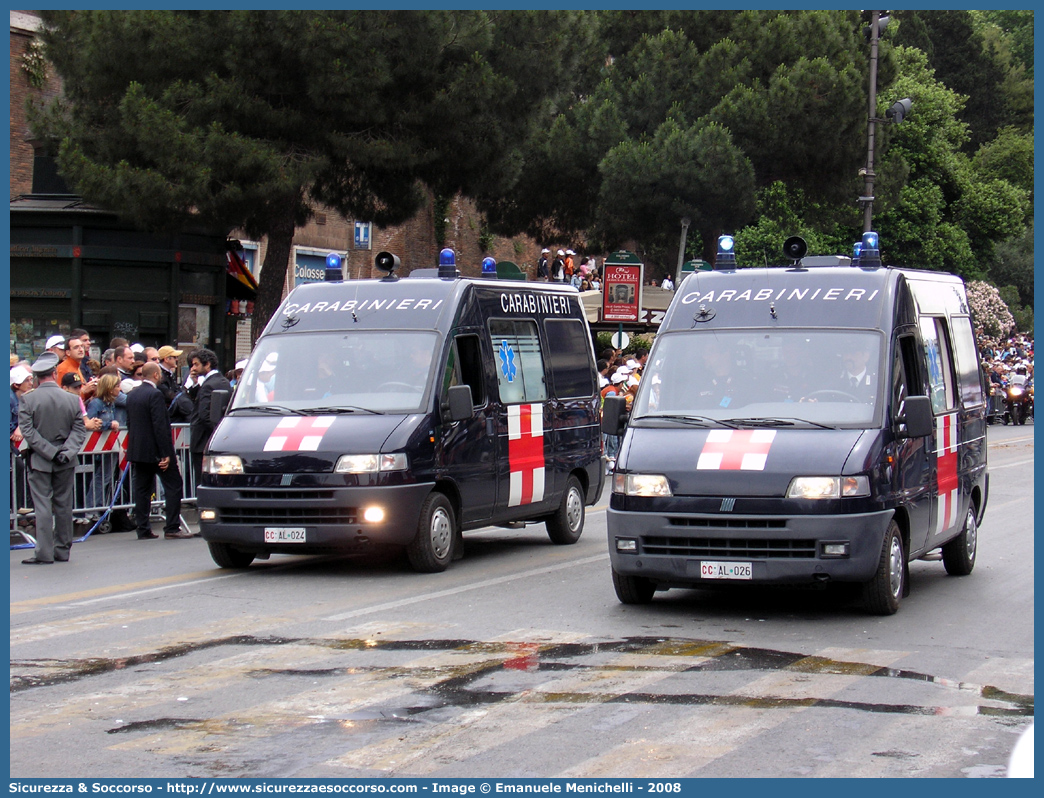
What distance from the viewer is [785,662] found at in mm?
7855

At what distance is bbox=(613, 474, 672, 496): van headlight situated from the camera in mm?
9188

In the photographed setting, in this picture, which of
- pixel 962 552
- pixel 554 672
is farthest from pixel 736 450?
pixel 962 552

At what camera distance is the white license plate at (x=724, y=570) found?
8.96 meters

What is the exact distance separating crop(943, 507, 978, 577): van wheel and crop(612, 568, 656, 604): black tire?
3019 mm

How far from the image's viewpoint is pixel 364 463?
11.1 meters

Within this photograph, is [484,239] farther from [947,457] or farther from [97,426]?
[947,457]

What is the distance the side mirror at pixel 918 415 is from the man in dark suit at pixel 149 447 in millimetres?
7922

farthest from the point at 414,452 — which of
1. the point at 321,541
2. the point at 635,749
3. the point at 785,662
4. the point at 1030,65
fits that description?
the point at 1030,65

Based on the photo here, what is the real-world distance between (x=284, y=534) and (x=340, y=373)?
59.7 inches

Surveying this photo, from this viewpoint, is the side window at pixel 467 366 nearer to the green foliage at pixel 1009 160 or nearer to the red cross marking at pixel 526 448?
the red cross marking at pixel 526 448

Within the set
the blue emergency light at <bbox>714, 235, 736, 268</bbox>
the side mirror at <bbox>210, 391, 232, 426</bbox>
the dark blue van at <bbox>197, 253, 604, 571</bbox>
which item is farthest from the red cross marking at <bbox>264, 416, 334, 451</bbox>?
the blue emergency light at <bbox>714, 235, 736, 268</bbox>

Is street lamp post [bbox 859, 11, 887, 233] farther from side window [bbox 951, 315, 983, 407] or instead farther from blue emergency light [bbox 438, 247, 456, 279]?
blue emergency light [bbox 438, 247, 456, 279]

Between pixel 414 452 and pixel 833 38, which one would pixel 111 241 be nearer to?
pixel 414 452
